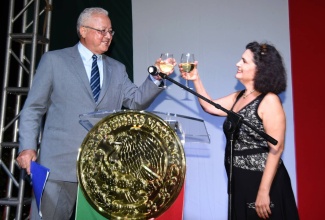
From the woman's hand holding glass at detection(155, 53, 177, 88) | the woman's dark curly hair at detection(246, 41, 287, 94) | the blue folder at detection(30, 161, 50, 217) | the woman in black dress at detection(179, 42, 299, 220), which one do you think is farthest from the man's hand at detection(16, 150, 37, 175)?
the woman's dark curly hair at detection(246, 41, 287, 94)

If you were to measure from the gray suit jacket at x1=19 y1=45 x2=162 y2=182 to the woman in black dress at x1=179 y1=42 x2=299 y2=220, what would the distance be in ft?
1.81

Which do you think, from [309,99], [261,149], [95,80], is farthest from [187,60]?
[309,99]

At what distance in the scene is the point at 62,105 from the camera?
1934 mm

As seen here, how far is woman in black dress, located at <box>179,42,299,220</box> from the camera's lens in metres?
2.07

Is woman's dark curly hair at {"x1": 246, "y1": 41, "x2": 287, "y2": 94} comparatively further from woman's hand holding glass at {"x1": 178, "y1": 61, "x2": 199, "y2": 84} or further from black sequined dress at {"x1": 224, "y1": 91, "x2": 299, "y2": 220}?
woman's hand holding glass at {"x1": 178, "y1": 61, "x2": 199, "y2": 84}

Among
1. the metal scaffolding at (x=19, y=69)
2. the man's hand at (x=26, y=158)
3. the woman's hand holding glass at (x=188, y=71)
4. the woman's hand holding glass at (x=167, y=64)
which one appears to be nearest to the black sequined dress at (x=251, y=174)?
the woman's hand holding glass at (x=188, y=71)

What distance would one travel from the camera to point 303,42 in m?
3.37

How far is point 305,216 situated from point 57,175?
231cm

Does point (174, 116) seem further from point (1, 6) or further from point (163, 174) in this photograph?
point (1, 6)

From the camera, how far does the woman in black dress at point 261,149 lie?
207 cm

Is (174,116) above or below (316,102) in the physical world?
below

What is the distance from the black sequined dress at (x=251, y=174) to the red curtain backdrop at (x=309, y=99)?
1.21 meters

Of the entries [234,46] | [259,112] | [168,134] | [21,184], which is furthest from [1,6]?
[168,134]

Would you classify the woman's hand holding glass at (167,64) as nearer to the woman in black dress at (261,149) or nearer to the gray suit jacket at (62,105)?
the gray suit jacket at (62,105)
